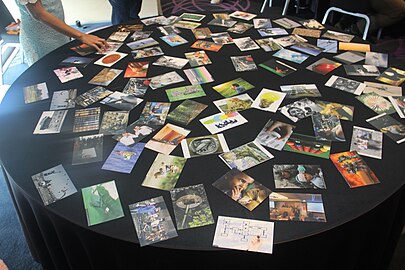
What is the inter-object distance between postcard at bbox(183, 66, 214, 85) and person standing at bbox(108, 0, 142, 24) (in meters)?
1.52

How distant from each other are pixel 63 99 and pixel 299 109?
95cm

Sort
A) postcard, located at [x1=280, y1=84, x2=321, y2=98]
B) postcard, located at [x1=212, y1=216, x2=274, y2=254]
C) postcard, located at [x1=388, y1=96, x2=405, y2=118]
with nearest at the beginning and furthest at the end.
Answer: postcard, located at [x1=212, y1=216, x2=274, y2=254] → postcard, located at [x1=388, y1=96, x2=405, y2=118] → postcard, located at [x1=280, y1=84, x2=321, y2=98]

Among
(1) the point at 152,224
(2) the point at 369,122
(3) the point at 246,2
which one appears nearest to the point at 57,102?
(1) the point at 152,224

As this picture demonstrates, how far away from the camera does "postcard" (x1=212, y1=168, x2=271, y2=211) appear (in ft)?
3.50

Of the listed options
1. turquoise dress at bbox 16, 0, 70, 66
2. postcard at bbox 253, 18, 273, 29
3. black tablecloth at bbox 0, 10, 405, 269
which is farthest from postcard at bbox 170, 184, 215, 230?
turquoise dress at bbox 16, 0, 70, 66

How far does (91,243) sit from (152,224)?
0.62 ft

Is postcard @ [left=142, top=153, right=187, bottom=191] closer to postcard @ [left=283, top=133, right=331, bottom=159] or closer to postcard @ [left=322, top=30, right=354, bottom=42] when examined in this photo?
postcard @ [left=283, top=133, right=331, bottom=159]

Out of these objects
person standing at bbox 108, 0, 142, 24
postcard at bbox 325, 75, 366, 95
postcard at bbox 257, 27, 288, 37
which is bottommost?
person standing at bbox 108, 0, 142, 24

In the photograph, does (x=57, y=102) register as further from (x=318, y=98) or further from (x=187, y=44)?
(x=318, y=98)

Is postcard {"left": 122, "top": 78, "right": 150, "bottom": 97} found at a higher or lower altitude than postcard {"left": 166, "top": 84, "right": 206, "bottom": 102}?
higher

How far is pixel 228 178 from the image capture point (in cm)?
113

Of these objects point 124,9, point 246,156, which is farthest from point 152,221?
point 124,9

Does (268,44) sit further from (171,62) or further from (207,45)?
(171,62)

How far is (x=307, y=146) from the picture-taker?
1.24 m
